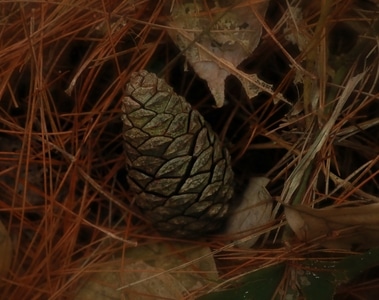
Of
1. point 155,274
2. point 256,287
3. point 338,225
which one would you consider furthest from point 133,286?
point 338,225

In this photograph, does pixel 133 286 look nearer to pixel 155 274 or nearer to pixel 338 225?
pixel 155 274

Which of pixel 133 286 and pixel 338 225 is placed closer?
pixel 338 225

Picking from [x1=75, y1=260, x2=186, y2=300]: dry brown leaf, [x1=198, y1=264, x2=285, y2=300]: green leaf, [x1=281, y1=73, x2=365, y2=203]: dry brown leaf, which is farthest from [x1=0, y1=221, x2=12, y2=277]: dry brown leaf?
[x1=281, y1=73, x2=365, y2=203]: dry brown leaf

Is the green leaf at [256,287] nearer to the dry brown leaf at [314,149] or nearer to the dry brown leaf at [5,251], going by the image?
the dry brown leaf at [314,149]

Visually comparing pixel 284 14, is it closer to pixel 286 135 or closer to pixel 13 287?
pixel 286 135

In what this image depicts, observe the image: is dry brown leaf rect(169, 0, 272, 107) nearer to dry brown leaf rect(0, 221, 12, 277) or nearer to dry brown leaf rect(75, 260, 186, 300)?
dry brown leaf rect(75, 260, 186, 300)
